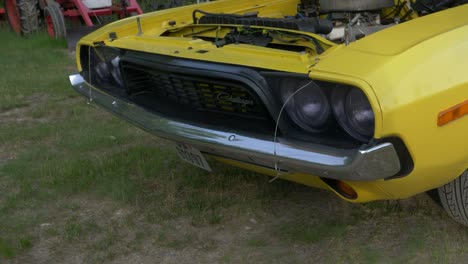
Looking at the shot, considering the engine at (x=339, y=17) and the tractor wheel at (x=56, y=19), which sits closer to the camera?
the engine at (x=339, y=17)

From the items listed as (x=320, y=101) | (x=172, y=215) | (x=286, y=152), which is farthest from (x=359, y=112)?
(x=172, y=215)

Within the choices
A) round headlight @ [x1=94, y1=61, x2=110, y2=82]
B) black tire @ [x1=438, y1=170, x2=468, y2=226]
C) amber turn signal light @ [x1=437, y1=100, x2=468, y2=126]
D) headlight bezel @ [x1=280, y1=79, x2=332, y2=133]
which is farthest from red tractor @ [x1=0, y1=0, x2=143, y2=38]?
amber turn signal light @ [x1=437, y1=100, x2=468, y2=126]

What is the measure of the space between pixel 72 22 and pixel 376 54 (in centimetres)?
788

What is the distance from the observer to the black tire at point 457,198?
266 centimetres

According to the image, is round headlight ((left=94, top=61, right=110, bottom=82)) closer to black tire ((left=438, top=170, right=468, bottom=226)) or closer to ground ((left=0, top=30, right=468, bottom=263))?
ground ((left=0, top=30, right=468, bottom=263))

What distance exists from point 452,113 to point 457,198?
69cm

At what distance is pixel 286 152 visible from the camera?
2.31 m

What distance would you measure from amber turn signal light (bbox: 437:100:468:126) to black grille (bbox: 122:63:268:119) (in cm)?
72

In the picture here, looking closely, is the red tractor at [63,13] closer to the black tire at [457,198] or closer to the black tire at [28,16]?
the black tire at [28,16]

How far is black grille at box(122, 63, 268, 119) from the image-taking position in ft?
8.27

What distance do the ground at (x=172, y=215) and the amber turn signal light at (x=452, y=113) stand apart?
2.65 ft

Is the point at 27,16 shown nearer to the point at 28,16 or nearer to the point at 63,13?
the point at 28,16

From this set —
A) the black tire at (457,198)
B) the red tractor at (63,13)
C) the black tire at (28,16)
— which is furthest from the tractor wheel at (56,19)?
the black tire at (457,198)

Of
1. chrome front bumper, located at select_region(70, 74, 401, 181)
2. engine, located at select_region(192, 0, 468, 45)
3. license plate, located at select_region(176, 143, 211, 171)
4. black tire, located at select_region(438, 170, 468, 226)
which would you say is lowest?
black tire, located at select_region(438, 170, 468, 226)
